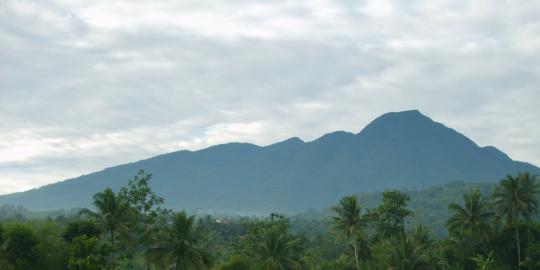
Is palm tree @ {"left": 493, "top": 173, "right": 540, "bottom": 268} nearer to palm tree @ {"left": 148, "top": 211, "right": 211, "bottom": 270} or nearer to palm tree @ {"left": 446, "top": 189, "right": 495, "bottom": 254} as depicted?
palm tree @ {"left": 446, "top": 189, "right": 495, "bottom": 254}

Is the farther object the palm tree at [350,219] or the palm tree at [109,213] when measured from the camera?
the palm tree at [350,219]

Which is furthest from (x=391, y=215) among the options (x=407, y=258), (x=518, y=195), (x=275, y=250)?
(x=275, y=250)

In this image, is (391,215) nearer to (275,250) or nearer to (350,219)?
(350,219)

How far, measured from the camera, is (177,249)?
79750mm

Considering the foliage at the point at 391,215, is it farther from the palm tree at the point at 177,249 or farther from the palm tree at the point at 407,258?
the palm tree at the point at 177,249

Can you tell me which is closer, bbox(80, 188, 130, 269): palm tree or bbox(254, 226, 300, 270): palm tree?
bbox(80, 188, 130, 269): palm tree

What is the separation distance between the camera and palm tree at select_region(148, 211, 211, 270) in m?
79.5

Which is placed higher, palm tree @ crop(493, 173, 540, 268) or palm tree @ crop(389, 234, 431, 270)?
palm tree @ crop(493, 173, 540, 268)

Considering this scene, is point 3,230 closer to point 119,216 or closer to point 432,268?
point 119,216

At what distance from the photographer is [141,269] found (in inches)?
4847

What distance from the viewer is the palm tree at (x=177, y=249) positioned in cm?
7950

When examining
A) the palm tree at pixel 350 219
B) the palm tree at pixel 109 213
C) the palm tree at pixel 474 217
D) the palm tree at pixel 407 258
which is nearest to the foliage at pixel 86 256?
the palm tree at pixel 109 213

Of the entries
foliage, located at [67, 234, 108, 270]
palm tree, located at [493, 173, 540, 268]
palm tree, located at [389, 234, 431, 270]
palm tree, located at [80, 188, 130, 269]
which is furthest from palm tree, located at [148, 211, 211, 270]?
palm tree, located at [493, 173, 540, 268]

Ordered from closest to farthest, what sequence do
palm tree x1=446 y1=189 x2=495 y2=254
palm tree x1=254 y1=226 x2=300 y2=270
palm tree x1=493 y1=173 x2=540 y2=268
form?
palm tree x1=254 y1=226 x2=300 y2=270, palm tree x1=493 y1=173 x2=540 y2=268, palm tree x1=446 y1=189 x2=495 y2=254
